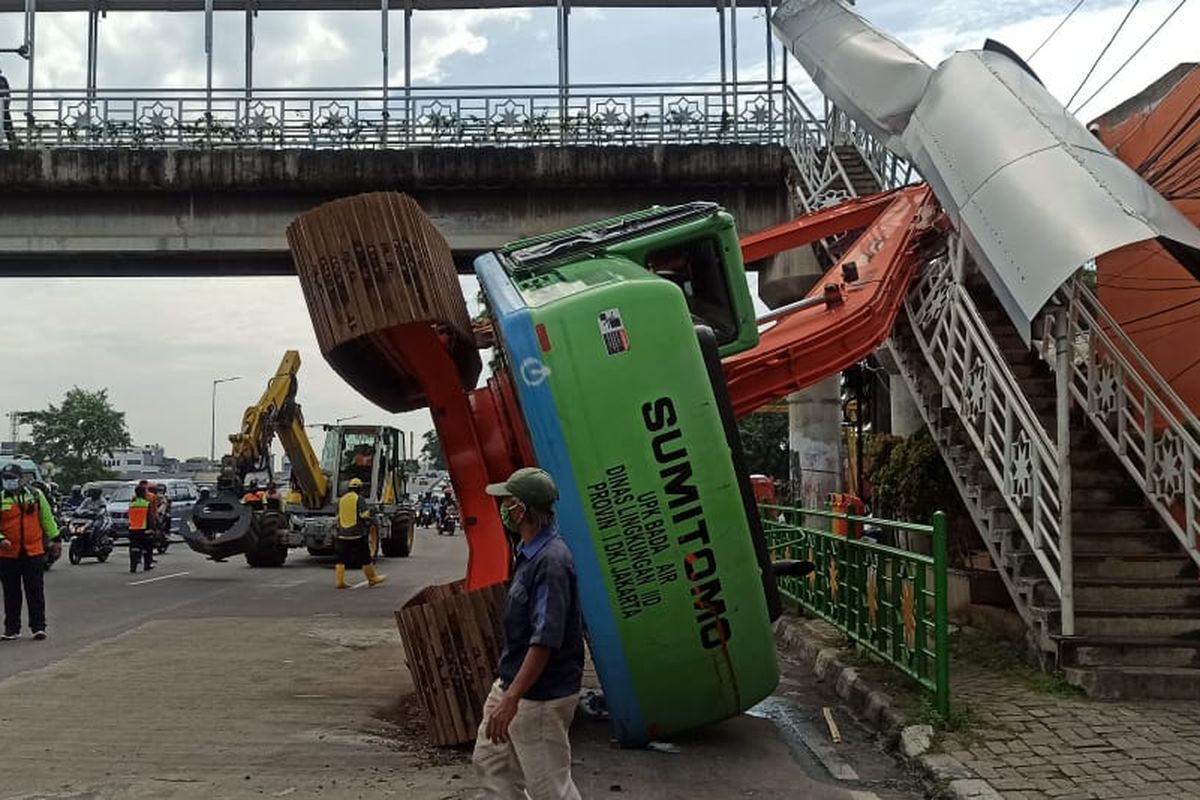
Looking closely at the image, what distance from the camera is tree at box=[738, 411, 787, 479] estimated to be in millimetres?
52375

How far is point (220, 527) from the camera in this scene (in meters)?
19.0

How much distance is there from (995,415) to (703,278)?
323 cm

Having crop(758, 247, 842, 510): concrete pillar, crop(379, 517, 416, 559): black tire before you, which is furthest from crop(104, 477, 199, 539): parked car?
crop(758, 247, 842, 510): concrete pillar

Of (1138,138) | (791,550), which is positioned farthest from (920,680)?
(1138,138)

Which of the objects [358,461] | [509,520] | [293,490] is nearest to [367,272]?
[509,520]

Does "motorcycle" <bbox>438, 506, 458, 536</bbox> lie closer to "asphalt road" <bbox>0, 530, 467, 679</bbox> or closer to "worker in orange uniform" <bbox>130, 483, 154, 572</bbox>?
"asphalt road" <bbox>0, 530, 467, 679</bbox>

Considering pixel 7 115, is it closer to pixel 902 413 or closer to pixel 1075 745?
pixel 902 413

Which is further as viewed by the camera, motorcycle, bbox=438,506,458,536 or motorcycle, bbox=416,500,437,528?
motorcycle, bbox=416,500,437,528

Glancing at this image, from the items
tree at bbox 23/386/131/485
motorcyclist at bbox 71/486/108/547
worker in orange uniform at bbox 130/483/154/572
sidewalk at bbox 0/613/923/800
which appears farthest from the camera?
tree at bbox 23/386/131/485

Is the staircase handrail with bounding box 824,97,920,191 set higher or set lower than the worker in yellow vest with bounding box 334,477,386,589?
higher

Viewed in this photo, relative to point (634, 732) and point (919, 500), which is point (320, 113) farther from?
point (634, 732)

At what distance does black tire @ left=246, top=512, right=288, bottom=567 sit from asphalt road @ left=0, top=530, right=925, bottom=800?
25.0 feet

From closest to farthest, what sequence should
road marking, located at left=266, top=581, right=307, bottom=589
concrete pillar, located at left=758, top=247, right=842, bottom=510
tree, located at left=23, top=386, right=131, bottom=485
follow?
road marking, located at left=266, top=581, right=307, bottom=589
concrete pillar, located at left=758, top=247, right=842, bottom=510
tree, located at left=23, top=386, right=131, bottom=485

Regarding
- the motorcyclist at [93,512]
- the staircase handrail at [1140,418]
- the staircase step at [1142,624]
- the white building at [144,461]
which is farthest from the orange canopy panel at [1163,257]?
Answer: the white building at [144,461]
